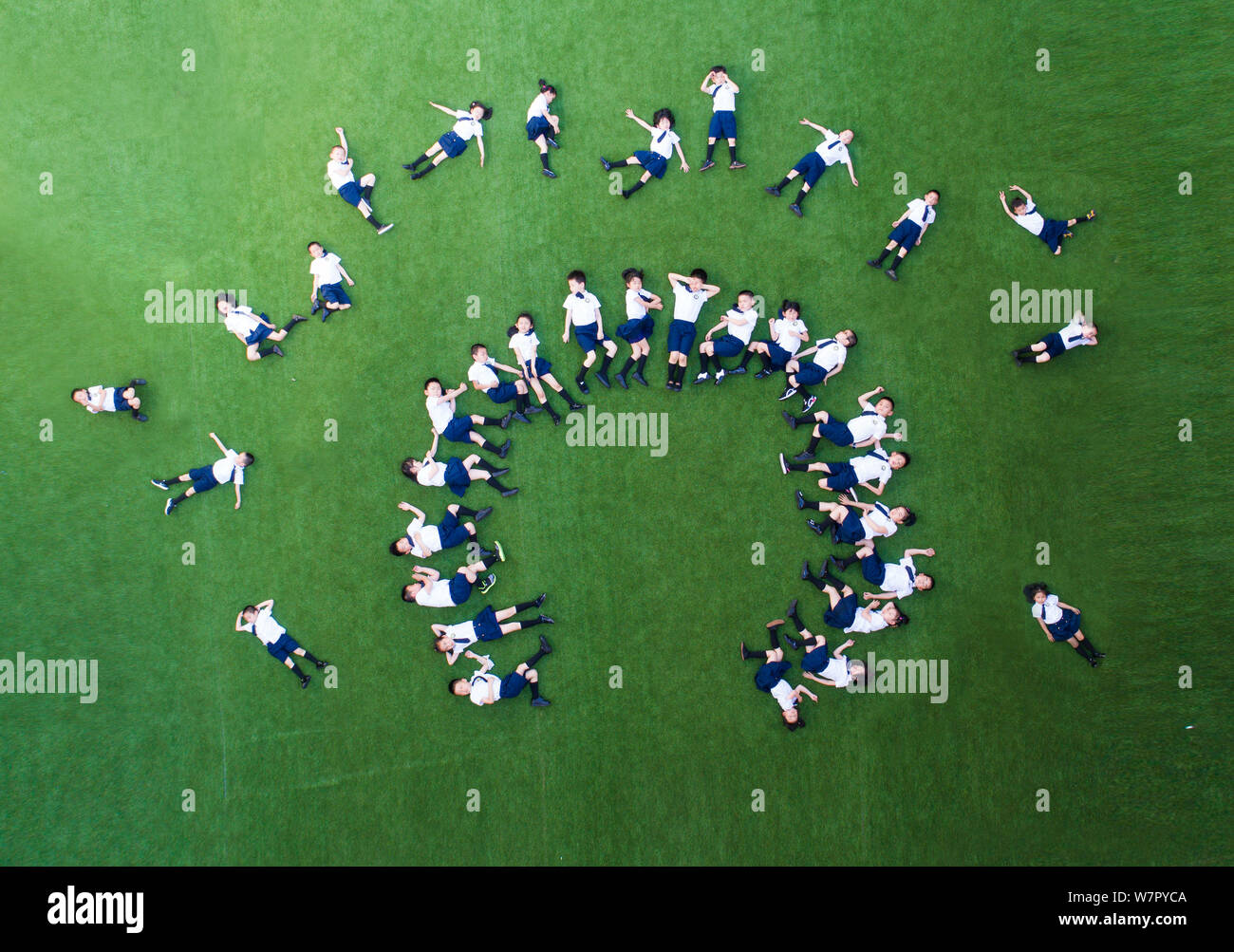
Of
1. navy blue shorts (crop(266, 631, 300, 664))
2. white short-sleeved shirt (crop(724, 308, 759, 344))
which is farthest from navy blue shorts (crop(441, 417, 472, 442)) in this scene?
white short-sleeved shirt (crop(724, 308, 759, 344))

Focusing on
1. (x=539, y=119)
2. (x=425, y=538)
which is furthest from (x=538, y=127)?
(x=425, y=538)

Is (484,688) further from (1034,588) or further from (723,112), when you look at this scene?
(723,112)

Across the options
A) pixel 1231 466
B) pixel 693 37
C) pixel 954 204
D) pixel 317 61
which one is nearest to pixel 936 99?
pixel 954 204

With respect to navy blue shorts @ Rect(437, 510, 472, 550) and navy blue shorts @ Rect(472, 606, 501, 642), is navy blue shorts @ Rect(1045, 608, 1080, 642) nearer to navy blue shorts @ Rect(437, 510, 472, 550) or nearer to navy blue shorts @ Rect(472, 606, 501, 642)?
navy blue shorts @ Rect(472, 606, 501, 642)

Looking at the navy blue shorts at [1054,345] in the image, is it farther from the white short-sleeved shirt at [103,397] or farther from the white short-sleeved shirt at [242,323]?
the white short-sleeved shirt at [103,397]
